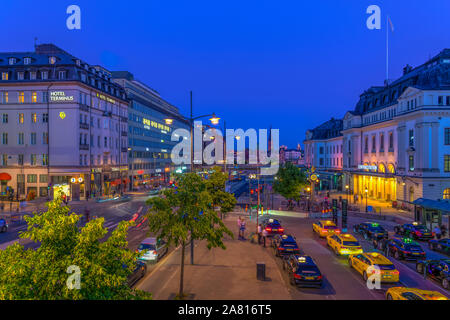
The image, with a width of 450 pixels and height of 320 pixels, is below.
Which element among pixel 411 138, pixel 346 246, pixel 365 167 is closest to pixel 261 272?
pixel 346 246

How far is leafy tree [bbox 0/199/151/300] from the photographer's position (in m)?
7.20

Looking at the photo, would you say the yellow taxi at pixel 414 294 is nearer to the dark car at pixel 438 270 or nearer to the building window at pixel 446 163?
the dark car at pixel 438 270

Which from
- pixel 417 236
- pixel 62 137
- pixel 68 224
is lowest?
pixel 417 236

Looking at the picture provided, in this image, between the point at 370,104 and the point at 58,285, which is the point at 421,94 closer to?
the point at 370,104

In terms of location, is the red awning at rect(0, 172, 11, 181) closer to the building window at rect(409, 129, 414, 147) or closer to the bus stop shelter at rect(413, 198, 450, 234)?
the bus stop shelter at rect(413, 198, 450, 234)

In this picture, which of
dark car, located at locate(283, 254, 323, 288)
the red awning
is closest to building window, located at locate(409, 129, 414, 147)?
dark car, located at locate(283, 254, 323, 288)

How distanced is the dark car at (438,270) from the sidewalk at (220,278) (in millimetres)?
9084

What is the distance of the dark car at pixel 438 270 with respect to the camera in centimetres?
1789

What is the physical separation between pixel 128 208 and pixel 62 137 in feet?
64.8

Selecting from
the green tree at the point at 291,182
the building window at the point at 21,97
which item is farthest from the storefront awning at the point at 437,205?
the building window at the point at 21,97
